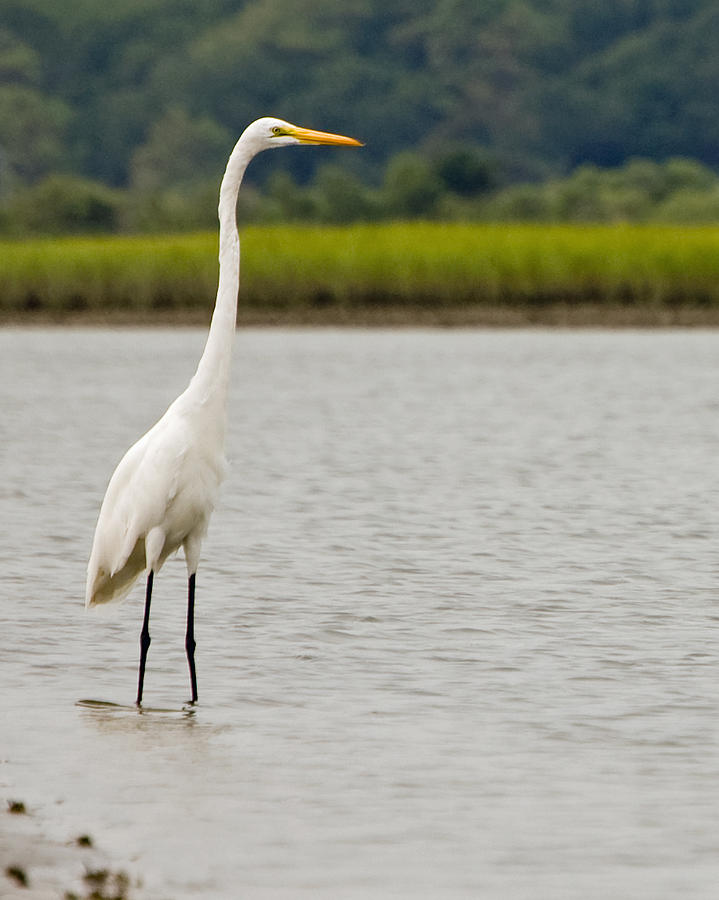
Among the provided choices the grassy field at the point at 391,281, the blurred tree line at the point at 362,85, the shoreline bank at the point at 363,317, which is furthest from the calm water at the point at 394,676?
the blurred tree line at the point at 362,85

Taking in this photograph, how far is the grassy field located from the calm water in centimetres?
1303

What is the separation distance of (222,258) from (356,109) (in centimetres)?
5509

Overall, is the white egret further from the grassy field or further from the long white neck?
the grassy field

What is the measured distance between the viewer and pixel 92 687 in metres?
5.80

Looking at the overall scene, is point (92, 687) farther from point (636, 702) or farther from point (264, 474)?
point (264, 474)

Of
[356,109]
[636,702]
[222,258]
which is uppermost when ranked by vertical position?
[356,109]

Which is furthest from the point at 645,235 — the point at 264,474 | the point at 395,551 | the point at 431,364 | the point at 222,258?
the point at 222,258

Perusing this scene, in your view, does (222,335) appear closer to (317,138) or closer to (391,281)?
(317,138)

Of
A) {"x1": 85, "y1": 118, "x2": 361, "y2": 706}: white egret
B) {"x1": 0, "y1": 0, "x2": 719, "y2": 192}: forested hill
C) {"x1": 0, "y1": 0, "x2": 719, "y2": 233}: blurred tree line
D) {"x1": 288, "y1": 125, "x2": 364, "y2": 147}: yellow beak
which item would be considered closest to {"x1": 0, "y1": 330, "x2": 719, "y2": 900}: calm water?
{"x1": 85, "y1": 118, "x2": 361, "y2": 706}: white egret

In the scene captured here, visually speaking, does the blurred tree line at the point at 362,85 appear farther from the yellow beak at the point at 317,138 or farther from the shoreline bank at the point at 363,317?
the yellow beak at the point at 317,138

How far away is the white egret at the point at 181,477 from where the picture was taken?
5496mm

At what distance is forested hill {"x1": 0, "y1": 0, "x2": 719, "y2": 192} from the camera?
59469 millimetres

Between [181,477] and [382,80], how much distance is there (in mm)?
56775

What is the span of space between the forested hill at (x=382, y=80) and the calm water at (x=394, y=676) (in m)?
47.4
